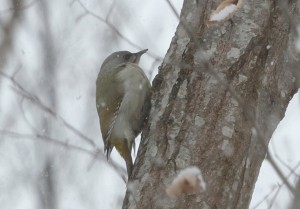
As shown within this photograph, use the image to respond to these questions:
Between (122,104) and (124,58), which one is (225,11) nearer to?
(122,104)

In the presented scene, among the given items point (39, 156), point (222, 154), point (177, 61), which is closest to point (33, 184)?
point (39, 156)

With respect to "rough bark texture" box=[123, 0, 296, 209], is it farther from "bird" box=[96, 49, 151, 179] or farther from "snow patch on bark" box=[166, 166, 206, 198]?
"bird" box=[96, 49, 151, 179]

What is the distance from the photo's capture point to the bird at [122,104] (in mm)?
4621

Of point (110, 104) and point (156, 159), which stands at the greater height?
point (110, 104)

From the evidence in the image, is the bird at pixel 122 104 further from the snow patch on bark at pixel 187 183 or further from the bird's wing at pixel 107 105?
the snow patch on bark at pixel 187 183

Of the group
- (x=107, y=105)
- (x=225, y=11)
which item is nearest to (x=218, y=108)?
(x=225, y=11)

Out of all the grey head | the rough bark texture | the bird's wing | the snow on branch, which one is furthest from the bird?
the snow on branch

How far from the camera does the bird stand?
182 inches

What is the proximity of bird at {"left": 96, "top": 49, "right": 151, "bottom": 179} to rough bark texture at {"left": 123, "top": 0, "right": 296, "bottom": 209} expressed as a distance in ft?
2.77

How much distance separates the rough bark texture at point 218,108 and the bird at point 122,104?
843 mm

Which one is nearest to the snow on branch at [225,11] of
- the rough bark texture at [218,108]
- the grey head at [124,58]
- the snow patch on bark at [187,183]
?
the rough bark texture at [218,108]

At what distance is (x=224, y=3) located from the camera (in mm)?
3617

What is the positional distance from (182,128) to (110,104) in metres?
1.73

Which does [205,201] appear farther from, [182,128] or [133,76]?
[133,76]
